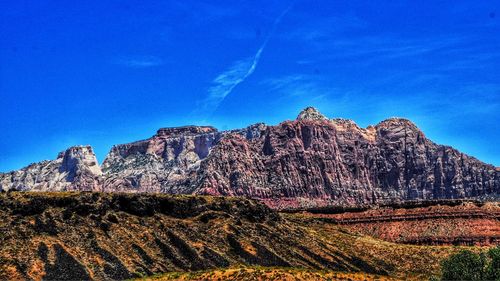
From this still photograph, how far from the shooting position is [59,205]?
14762 centimetres

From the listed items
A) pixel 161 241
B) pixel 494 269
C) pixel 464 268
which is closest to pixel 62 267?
pixel 161 241

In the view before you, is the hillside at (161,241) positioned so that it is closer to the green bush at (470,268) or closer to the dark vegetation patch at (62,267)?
the dark vegetation patch at (62,267)

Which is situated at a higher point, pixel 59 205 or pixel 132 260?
pixel 59 205

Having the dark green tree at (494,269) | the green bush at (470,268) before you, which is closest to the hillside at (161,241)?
the green bush at (470,268)

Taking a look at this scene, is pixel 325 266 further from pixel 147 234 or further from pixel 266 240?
pixel 147 234

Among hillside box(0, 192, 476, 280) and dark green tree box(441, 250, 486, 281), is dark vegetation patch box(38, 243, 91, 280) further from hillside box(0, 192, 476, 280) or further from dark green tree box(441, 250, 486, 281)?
dark green tree box(441, 250, 486, 281)

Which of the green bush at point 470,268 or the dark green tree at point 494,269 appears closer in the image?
the dark green tree at point 494,269

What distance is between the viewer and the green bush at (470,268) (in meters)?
114

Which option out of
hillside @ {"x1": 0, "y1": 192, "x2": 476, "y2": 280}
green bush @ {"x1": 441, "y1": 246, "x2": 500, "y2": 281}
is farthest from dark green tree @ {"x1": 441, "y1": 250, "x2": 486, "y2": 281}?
hillside @ {"x1": 0, "y1": 192, "x2": 476, "y2": 280}

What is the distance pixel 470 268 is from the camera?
117375 millimetres

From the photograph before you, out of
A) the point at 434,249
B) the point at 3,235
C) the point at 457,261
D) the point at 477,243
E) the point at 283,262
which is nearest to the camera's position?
the point at 457,261

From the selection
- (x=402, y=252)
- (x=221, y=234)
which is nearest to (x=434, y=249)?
(x=402, y=252)

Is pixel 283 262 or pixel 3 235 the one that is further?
pixel 283 262

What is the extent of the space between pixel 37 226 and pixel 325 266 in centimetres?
4885
